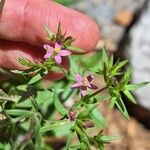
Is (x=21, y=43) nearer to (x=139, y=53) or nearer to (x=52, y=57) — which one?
(x=52, y=57)

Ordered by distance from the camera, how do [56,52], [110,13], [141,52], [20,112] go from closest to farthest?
[56,52]
[20,112]
[141,52]
[110,13]

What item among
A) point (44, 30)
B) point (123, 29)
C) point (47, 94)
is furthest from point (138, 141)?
point (44, 30)

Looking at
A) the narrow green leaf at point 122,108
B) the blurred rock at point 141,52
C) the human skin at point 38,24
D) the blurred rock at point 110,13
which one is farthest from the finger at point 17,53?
the blurred rock at point 110,13

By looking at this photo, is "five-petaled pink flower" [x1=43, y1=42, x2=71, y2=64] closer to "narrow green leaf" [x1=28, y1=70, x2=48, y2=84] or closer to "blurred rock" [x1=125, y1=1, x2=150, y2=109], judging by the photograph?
"narrow green leaf" [x1=28, y1=70, x2=48, y2=84]

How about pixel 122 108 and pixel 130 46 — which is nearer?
pixel 122 108

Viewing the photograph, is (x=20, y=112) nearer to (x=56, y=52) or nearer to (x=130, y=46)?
(x=56, y=52)

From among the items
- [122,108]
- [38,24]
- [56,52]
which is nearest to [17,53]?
[38,24]

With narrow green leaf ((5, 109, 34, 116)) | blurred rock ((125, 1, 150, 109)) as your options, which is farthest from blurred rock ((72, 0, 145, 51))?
narrow green leaf ((5, 109, 34, 116))
